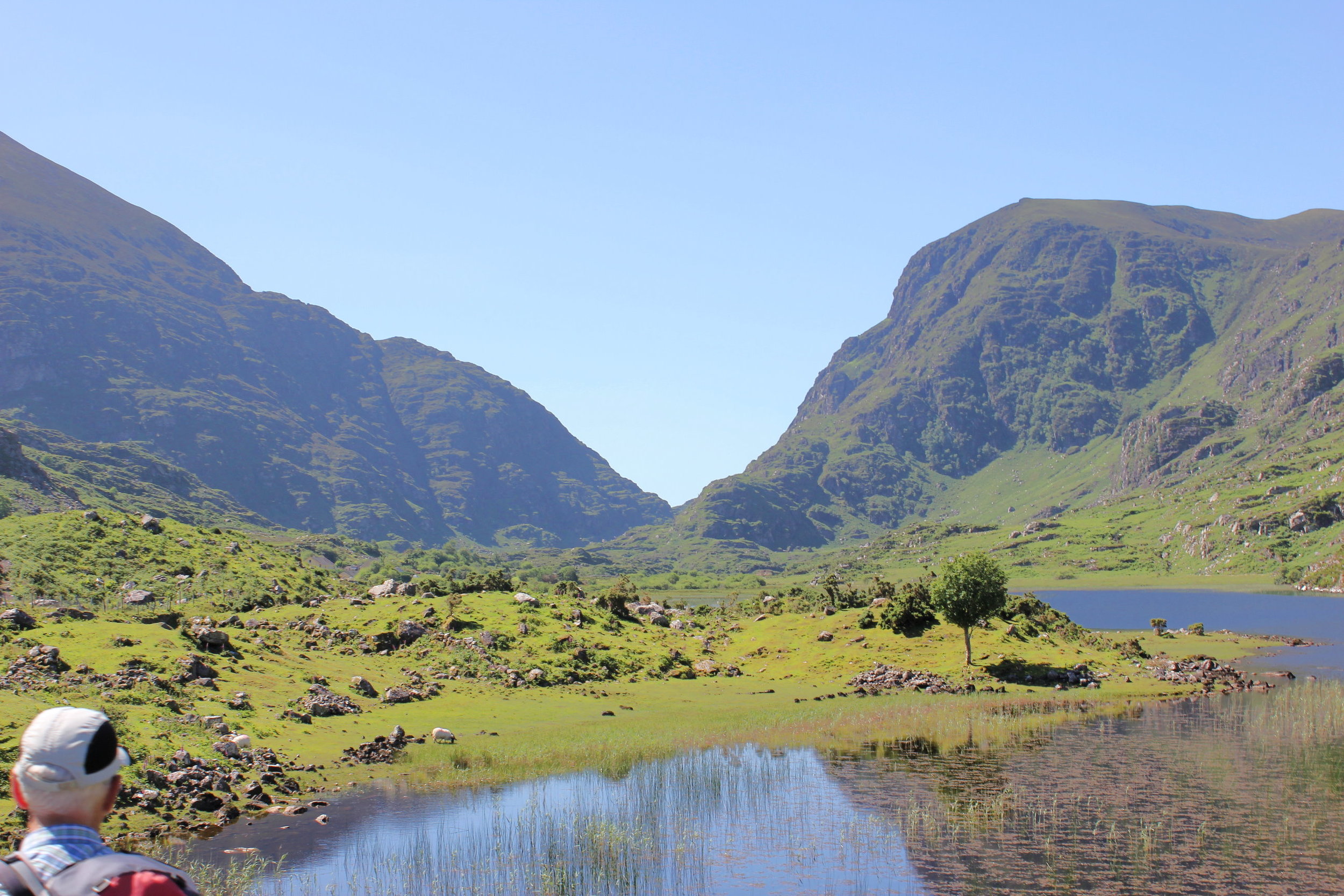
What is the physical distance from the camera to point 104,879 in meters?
6.44

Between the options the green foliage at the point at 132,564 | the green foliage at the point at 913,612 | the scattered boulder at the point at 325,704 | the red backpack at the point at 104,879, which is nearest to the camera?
the red backpack at the point at 104,879

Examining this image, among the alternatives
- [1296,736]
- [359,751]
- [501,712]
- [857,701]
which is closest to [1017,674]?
[857,701]

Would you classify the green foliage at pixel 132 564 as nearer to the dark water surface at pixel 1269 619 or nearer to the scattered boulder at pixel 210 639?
the scattered boulder at pixel 210 639

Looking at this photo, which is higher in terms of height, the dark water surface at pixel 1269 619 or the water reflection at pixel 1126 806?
the water reflection at pixel 1126 806

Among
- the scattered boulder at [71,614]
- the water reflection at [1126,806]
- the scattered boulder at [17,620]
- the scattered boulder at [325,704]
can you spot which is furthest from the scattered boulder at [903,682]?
the scattered boulder at [17,620]

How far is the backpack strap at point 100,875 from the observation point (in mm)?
6391

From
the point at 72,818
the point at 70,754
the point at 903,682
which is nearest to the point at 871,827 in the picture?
the point at 72,818

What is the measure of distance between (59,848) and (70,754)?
70 cm

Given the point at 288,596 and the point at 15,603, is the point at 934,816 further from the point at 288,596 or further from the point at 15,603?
the point at 288,596

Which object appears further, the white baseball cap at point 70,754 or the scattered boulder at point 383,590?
the scattered boulder at point 383,590

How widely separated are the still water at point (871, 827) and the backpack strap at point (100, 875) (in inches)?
902

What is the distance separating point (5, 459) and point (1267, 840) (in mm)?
240734

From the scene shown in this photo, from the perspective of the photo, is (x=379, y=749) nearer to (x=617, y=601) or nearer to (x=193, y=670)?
(x=193, y=670)

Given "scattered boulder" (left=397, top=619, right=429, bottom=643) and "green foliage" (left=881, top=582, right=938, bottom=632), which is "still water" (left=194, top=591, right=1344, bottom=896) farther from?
"scattered boulder" (left=397, top=619, right=429, bottom=643)
